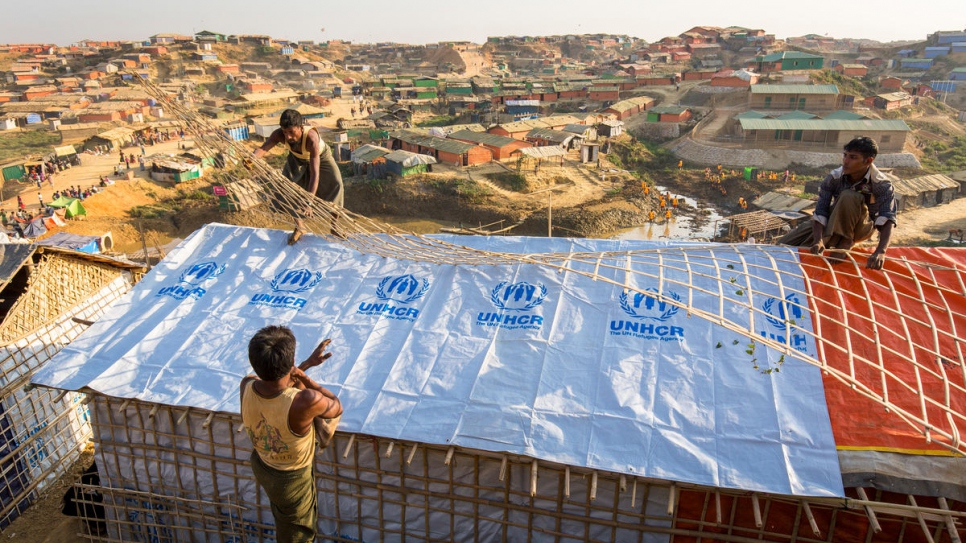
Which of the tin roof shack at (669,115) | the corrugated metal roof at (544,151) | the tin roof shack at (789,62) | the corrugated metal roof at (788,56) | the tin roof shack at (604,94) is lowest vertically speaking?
the corrugated metal roof at (544,151)

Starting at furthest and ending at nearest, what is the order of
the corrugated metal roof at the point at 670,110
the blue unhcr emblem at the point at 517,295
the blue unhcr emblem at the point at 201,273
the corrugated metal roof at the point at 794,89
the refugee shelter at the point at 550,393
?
1. the corrugated metal roof at the point at 670,110
2. the corrugated metal roof at the point at 794,89
3. the blue unhcr emblem at the point at 201,273
4. the blue unhcr emblem at the point at 517,295
5. the refugee shelter at the point at 550,393

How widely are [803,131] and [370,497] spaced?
2588cm

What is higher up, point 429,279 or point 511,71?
point 511,71

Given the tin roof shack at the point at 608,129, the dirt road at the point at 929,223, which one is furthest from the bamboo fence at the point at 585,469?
the tin roof shack at the point at 608,129

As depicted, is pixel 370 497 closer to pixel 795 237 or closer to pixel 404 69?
pixel 795 237

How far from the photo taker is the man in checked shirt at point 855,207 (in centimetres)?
369

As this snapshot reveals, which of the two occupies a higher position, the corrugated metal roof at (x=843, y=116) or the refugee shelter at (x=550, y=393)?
the corrugated metal roof at (x=843, y=116)

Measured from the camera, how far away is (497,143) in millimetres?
23578

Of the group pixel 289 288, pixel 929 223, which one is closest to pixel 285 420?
pixel 289 288

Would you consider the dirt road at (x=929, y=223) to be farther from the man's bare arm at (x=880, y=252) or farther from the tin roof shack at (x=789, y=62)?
the tin roof shack at (x=789, y=62)

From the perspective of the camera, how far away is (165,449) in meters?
→ 3.66

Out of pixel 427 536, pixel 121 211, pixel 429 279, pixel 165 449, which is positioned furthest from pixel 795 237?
pixel 121 211

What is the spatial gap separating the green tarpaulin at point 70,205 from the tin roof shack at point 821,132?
1008 inches

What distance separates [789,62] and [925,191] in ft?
58.7
